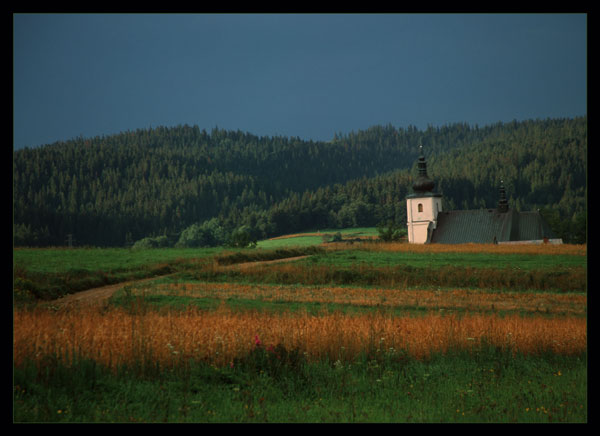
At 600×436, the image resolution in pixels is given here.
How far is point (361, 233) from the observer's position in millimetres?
98438

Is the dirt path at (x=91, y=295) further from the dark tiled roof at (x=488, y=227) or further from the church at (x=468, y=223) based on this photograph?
the dark tiled roof at (x=488, y=227)

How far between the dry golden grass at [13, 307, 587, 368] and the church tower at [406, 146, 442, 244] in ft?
281

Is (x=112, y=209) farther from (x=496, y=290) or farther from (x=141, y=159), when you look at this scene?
(x=141, y=159)

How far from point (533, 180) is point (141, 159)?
269ft

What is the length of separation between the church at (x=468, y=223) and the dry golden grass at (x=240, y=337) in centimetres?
7099

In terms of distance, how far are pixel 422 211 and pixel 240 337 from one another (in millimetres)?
92673

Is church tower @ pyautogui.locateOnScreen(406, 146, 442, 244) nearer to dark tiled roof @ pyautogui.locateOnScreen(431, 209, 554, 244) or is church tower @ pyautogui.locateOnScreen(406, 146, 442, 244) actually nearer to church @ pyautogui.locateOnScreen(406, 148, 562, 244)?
church @ pyautogui.locateOnScreen(406, 148, 562, 244)

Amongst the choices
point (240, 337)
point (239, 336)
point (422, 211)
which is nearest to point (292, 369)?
point (240, 337)

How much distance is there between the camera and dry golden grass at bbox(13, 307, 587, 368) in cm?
1031

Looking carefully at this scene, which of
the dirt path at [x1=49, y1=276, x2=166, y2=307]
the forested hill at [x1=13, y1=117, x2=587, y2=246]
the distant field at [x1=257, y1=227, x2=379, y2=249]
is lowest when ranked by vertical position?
the dirt path at [x1=49, y1=276, x2=166, y2=307]

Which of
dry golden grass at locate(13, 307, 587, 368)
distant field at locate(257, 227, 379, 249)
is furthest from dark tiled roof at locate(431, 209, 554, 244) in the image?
dry golden grass at locate(13, 307, 587, 368)

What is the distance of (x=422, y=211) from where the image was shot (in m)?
101

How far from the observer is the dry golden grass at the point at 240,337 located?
10.3m
